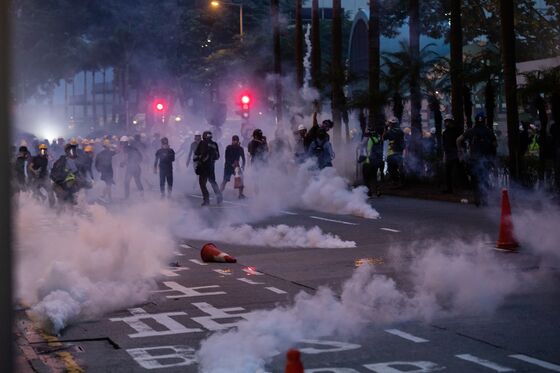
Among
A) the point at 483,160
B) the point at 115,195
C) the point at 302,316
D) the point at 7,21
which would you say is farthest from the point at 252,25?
the point at 7,21

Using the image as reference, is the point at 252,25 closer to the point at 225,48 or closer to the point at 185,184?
the point at 225,48

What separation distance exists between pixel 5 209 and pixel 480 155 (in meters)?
20.5

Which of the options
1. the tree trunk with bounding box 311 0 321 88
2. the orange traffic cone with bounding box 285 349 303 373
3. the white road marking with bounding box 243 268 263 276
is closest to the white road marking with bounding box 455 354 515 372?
the orange traffic cone with bounding box 285 349 303 373

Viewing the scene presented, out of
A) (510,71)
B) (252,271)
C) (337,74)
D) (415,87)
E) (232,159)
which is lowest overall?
(252,271)

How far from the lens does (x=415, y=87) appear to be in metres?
31.2

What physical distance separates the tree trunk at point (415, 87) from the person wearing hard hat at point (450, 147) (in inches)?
150

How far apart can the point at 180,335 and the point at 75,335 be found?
0.87m

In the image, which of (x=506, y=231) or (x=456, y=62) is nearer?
(x=506, y=231)

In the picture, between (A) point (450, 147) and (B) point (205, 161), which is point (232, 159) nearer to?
(B) point (205, 161)

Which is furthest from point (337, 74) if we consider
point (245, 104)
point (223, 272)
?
point (223, 272)

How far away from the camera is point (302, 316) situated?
29.6ft

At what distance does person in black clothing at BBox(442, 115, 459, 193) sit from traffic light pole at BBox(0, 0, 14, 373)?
74.2 ft

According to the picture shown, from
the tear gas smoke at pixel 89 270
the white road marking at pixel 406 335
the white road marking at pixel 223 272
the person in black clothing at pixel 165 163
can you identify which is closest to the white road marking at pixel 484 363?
the white road marking at pixel 406 335

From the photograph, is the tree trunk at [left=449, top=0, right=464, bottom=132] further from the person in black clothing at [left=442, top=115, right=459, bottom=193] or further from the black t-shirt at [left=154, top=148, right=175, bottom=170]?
the black t-shirt at [left=154, top=148, right=175, bottom=170]
